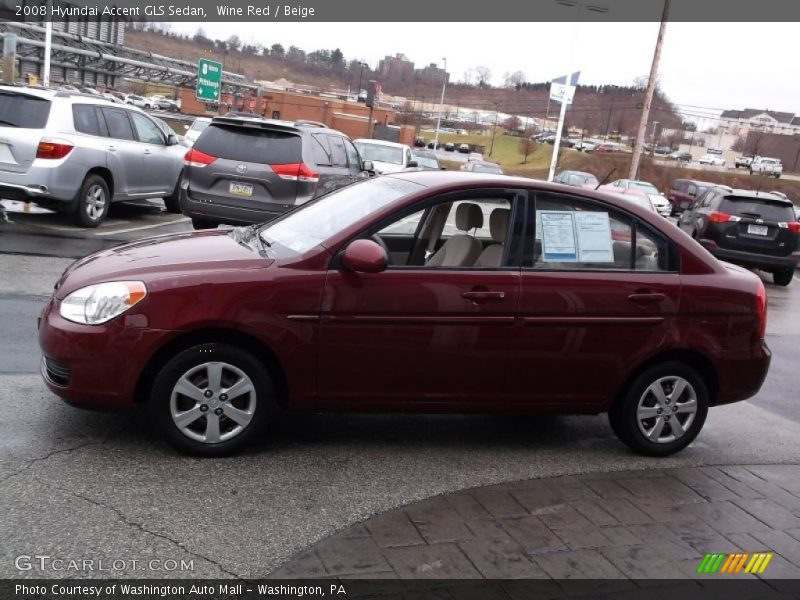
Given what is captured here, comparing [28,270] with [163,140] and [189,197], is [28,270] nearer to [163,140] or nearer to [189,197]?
[189,197]

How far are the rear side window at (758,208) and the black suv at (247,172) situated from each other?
9.13m

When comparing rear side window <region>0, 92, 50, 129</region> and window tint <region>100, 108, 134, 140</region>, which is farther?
window tint <region>100, 108, 134, 140</region>

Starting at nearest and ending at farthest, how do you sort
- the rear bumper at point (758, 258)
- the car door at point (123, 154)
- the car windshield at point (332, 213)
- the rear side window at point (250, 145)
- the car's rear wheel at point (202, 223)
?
the car windshield at point (332, 213) → the rear side window at point (250, 145) → the car's rear wheel at point (202, 223) → the car door at point (123, 154) → the rear bumper at point (758, 258)

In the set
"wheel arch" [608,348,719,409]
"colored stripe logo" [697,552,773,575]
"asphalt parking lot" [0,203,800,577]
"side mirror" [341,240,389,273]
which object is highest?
"side mirror" [341,240,389,273]

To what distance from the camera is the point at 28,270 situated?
9.03m

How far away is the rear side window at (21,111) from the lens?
1116 centimetres

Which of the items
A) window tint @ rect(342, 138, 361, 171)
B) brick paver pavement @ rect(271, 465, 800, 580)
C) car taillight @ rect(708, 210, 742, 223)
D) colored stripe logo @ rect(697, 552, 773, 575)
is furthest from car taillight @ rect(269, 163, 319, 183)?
car taillight @ rect(708, 210, 742, 223)

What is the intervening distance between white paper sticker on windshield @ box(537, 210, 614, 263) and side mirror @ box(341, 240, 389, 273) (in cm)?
111

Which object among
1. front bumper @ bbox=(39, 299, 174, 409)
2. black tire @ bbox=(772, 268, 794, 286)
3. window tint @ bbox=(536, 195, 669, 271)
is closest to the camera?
front bumper @ bbox=(39, 299, 174, 409)

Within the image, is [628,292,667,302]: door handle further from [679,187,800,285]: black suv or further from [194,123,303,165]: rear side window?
[679,187,800,285]: black suv

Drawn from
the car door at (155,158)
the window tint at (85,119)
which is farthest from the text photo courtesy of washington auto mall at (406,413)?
the car door at (155,158)

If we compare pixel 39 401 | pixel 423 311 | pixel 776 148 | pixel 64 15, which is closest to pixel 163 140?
pixel 39 401

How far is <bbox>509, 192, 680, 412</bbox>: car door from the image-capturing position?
4973 millimetres

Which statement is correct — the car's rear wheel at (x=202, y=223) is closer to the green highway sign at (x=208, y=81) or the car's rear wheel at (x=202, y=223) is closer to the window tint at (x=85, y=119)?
the window tint at (x=85, y=119)
